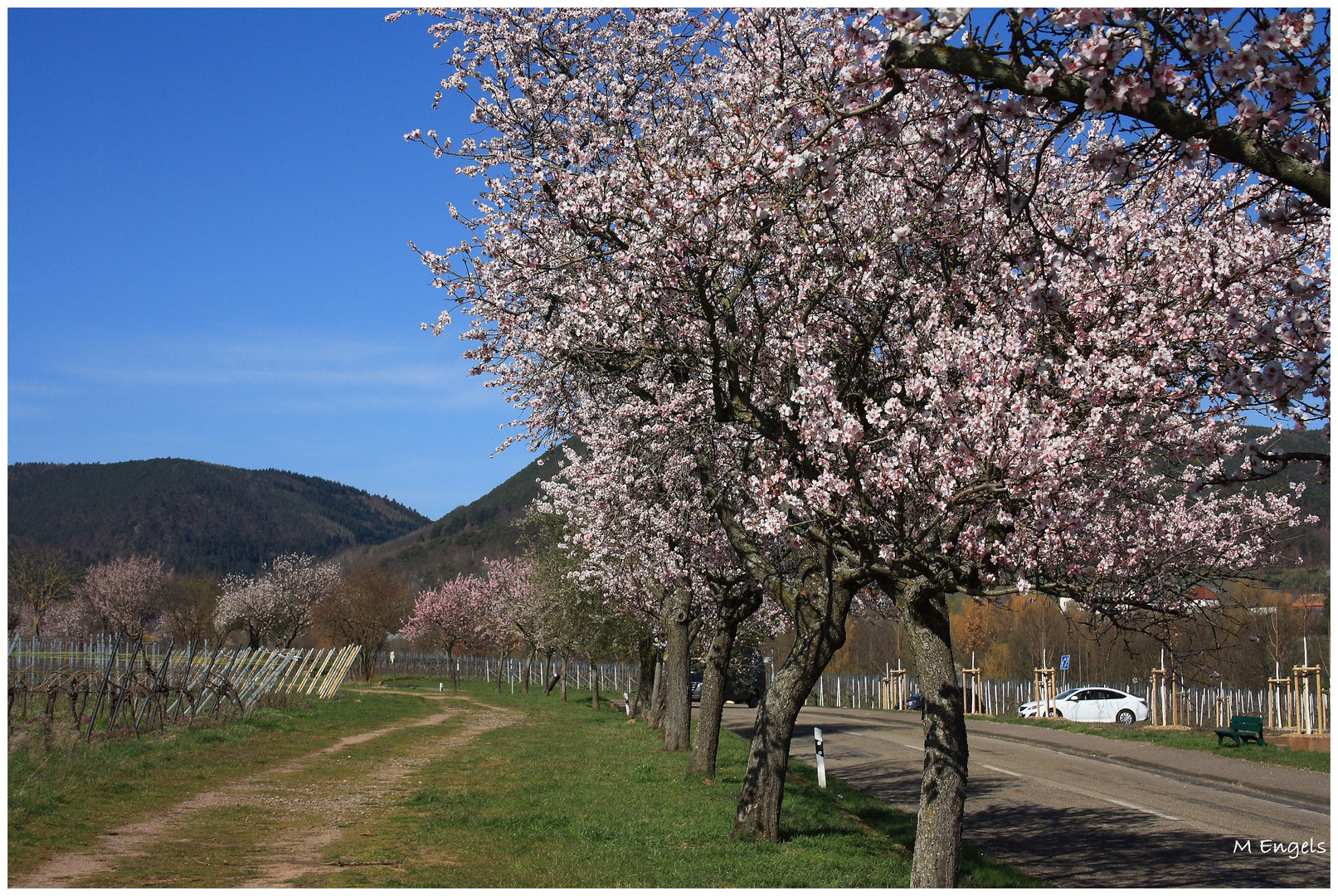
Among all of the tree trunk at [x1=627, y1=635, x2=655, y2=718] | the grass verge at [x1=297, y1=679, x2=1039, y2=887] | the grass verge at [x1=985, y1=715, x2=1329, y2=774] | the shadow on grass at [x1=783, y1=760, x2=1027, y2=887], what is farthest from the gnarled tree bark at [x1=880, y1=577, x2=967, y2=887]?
the tree trunk at [x1=627, y1=635, x2=655, y2=718]

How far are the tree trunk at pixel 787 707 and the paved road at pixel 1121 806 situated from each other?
2914 mm

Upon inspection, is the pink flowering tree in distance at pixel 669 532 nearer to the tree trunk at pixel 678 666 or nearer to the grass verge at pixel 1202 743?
the tree trunk at pixel 678 666

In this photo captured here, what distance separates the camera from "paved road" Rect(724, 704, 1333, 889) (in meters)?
10.0

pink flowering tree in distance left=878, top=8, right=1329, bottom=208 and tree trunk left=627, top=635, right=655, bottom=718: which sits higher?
pink flowering tree in distance left=878, top=8, right=1329, bottom=208

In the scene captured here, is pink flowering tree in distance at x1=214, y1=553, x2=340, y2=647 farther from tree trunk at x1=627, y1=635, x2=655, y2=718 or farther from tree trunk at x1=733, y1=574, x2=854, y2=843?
tree trunk at x1=733, y1=574, x2=854, y2=843

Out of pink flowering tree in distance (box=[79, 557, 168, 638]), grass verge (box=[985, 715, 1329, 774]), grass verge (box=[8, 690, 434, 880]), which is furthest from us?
pink flowering tree in distance (box=[79, 557, 168, 638])

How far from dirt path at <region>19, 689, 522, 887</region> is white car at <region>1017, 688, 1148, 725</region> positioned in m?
27.5

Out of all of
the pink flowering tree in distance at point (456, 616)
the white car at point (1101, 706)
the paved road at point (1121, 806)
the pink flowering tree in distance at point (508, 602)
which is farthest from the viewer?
the pink flowering tree in distance at point (456, 616)

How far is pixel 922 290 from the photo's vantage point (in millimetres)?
8703

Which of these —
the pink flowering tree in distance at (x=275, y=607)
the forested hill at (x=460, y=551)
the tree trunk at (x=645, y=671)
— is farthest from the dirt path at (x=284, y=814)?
the forested hill at (x=460, y=551)

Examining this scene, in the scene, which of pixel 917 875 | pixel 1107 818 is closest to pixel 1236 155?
pixel 917 875

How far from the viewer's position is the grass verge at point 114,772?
9086mm

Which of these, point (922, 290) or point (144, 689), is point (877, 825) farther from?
point (144, 689)

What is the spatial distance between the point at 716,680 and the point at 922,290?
9207 millimetres
